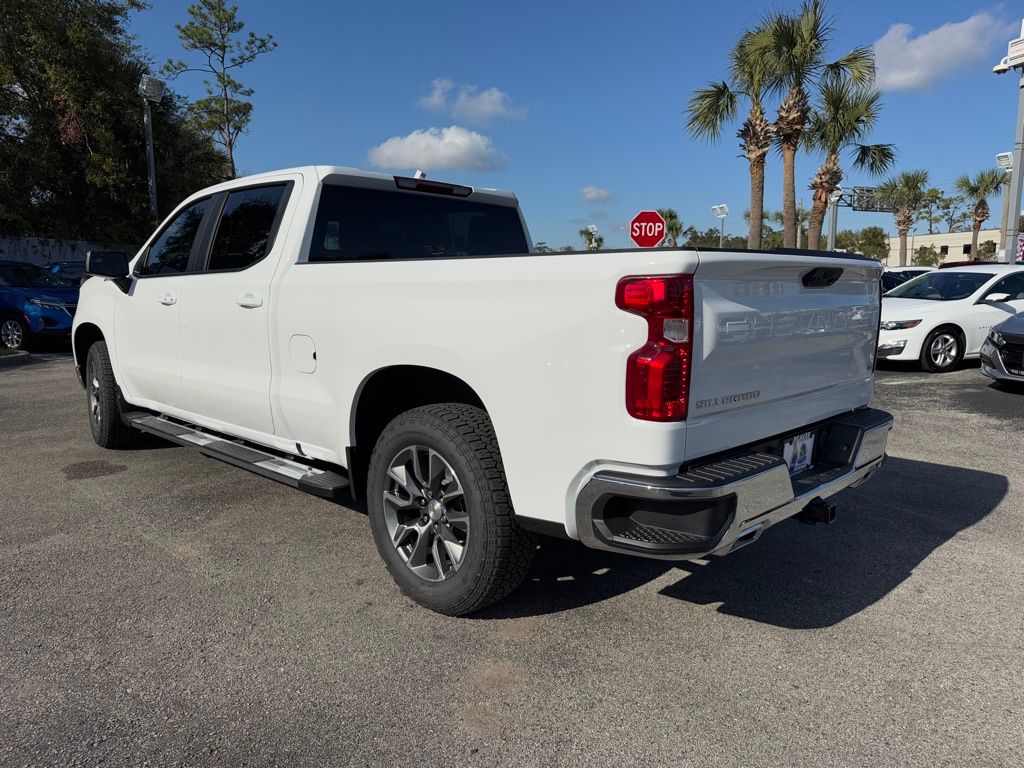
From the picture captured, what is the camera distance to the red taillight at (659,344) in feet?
7.44

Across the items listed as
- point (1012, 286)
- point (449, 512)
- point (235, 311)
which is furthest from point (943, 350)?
point (235, 311)

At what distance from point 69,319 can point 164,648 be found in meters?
11.9

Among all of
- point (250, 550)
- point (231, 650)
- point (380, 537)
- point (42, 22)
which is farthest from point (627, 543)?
point (42, 22)

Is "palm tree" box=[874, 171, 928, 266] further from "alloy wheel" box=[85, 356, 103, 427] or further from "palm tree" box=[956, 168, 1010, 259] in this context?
"alloy wheel" box=[85, 356, 103, 427]

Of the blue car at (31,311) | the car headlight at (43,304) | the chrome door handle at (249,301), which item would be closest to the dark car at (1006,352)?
the chrome door handle at (249,301)

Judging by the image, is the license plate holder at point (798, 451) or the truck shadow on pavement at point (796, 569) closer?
the license plate holder at point (798, 451)

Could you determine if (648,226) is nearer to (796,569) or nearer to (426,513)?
(796,569)

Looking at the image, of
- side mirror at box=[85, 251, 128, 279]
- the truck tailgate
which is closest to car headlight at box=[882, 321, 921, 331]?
the truck tailgate

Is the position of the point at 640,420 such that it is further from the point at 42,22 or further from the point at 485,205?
the point at 42,22

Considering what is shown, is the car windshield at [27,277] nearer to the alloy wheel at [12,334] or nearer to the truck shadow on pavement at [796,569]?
the alloy wheel at [12,334]

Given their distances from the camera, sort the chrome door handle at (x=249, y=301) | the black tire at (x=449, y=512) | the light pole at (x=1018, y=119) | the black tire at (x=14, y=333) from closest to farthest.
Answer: the black tire at (x=449, y=512)
the chrome door handle at (x=249, y=301)
the black tire at (x=14, y=333)
the light pole at (x=1018, y=119)

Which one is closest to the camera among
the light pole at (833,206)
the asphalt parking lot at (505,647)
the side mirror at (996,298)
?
the asphalt parking lot at (505,647)

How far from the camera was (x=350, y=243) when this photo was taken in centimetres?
391

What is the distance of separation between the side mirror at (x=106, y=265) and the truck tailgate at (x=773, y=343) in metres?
4.15
